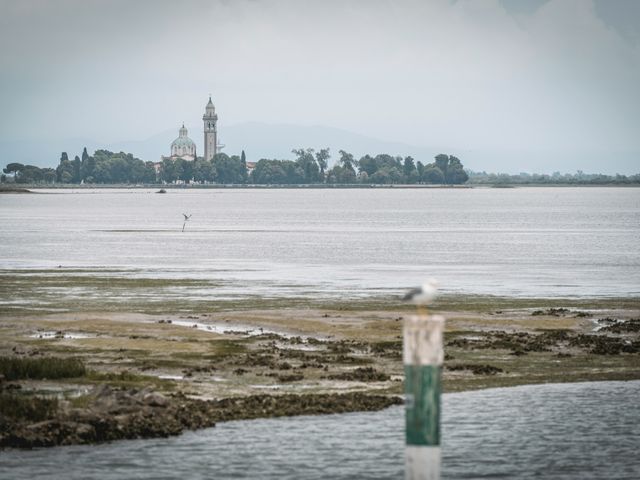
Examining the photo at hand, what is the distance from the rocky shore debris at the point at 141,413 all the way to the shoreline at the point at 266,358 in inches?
1.5

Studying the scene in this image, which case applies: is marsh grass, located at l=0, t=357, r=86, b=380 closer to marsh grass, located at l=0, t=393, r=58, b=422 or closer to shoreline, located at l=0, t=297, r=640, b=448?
shoreline, located at l=0, t=297, r=640, b=448

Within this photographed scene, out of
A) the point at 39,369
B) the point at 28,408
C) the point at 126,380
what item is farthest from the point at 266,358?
the point at 28,408

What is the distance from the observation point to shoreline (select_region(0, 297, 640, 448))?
34.2m

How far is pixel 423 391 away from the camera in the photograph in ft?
53.0

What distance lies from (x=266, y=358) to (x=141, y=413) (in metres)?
11.7

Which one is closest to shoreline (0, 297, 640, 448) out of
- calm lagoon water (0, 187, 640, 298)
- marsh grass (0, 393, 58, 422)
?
marsh grass (0, 393, 58, 422)

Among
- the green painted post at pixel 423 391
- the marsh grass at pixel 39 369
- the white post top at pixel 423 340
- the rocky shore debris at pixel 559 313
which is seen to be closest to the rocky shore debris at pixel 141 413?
the marsh grass at pixel 39 369

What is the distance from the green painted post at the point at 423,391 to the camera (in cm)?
1573

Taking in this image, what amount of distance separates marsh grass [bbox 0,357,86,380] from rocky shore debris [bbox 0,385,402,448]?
15.0 ft

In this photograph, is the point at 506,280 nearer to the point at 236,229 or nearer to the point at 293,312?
the point at 293,312

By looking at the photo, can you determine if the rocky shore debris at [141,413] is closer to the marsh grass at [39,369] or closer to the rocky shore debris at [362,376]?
the rocky shore debris at [362,376]

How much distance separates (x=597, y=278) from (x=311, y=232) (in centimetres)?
8965

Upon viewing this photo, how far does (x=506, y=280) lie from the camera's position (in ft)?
291

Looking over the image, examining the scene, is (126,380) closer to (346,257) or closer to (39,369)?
(39,369)
